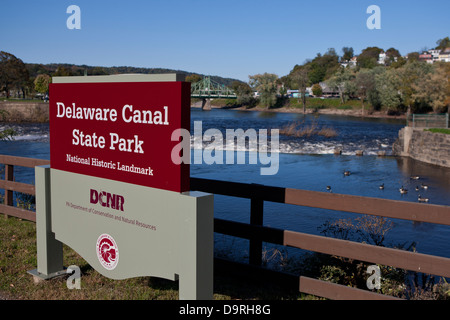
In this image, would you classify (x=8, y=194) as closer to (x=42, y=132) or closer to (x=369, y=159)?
(x=369, y=159)

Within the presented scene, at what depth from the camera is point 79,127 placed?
4918 mm

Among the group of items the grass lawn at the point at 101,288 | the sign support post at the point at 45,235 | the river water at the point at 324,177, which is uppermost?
the sign support post at the point at 45,235

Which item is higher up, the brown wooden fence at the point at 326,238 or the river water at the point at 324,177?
the brown wooden fence at the point at 326,238

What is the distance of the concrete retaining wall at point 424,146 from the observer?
93.4ft

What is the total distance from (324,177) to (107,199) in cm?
1736

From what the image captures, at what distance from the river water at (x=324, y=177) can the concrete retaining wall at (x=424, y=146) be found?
936 mm

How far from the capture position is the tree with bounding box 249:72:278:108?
112 meters

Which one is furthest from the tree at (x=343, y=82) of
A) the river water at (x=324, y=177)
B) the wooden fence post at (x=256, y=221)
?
the wooden fence post at (x=256, y=221)

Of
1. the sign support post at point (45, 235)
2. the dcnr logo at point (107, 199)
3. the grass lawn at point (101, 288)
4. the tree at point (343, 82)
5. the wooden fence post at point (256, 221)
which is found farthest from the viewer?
the tree at point (343, 82)

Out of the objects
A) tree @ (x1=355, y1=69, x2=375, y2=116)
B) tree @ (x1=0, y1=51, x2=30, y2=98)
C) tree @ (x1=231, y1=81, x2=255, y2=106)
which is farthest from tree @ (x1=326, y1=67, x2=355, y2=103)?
tree @ (x1=0, y1=51, x2=30, y2=98)

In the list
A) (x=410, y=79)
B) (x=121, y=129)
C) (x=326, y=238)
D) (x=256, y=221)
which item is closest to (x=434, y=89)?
(x=410, y=79)

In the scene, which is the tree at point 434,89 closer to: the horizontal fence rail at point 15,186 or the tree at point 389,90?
the tree at point 389,90

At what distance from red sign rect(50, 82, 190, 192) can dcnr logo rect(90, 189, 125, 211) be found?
0.58ft

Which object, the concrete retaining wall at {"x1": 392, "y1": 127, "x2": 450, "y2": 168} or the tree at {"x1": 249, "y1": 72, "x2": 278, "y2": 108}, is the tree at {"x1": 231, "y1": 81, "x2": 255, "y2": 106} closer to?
the tree at {"x1": 249, "y1": 72, "x2": 278, "y2": 108}
